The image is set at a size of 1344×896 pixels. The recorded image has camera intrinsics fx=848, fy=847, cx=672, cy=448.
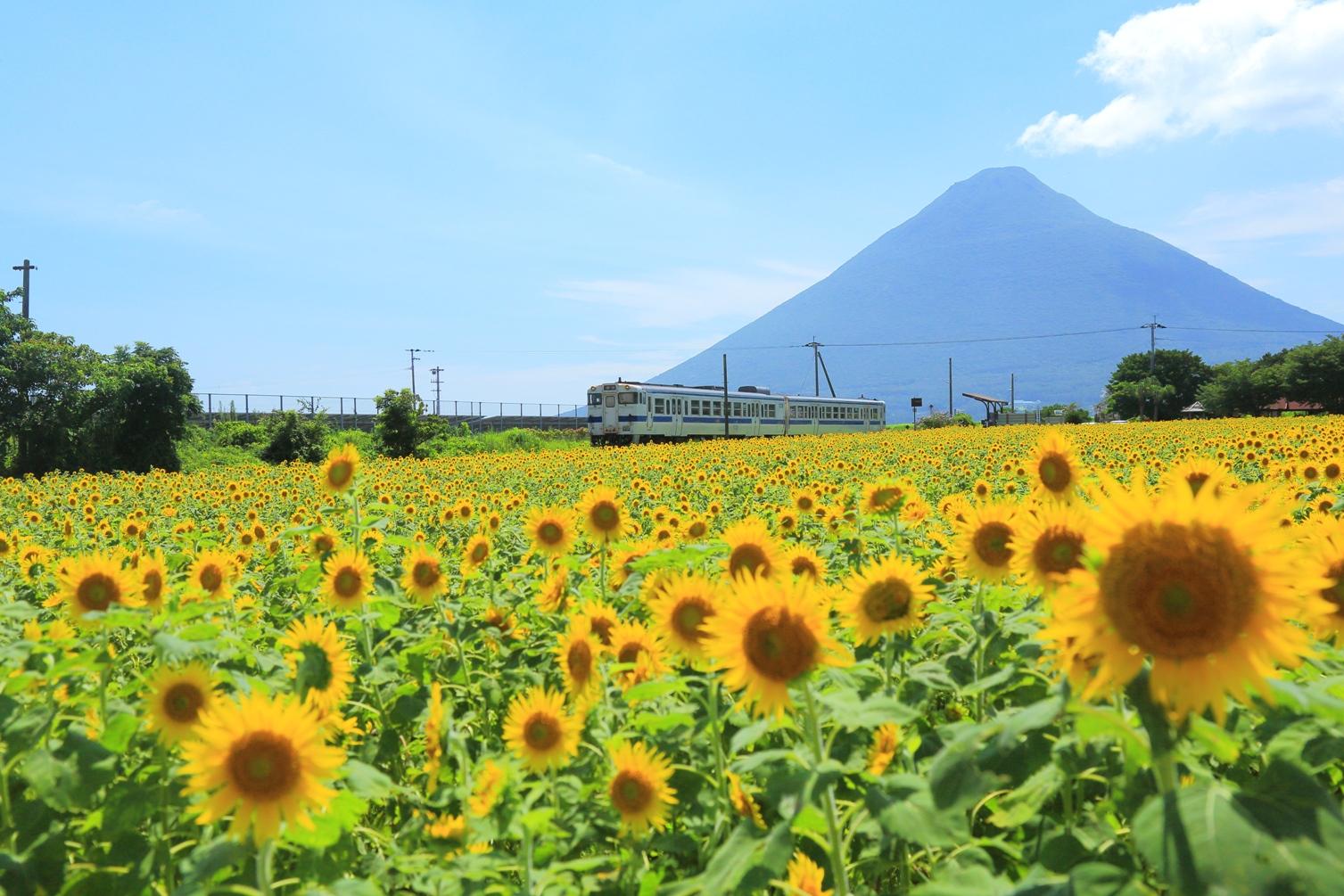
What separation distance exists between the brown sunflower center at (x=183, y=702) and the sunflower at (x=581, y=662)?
0.81 meters

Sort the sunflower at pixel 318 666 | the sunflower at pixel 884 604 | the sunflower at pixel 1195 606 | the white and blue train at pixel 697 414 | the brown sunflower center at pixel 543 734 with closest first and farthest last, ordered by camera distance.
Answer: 1. the sunflower at pixel 1195 606
2. the brown sunflower center at pixel 543 734
3. the sunflower at pixel 318 666
4. the sunflower at pixel 884 604
5. the white and blue train at pixel 697 414

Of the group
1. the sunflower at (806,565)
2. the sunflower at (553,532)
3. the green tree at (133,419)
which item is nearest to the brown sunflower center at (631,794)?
the sunflower at (806,565)

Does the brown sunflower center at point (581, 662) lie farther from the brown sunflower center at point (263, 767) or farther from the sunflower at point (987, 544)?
the sunflower at point (987, 544)

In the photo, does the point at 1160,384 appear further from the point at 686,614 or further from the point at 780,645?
the point at 780,645

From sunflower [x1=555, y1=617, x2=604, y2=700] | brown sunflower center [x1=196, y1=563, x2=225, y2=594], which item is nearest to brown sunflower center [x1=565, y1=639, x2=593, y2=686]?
sunflower [x1=555, y1=617, x2=604, y2=700]

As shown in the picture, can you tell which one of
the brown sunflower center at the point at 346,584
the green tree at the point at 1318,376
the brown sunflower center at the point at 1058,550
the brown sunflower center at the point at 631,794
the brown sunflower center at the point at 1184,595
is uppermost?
the green tree at the point at 1318,376

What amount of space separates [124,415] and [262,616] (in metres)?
31.1

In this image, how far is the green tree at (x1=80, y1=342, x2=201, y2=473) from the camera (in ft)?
96.2

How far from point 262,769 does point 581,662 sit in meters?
0.87

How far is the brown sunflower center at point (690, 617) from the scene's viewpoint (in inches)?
76.5

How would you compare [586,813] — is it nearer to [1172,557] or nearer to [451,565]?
[1172,557]

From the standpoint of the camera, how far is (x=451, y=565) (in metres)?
4.41

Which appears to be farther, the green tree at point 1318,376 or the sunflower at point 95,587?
the green tree at point 1318,376

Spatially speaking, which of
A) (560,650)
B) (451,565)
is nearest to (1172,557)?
(560,650)
